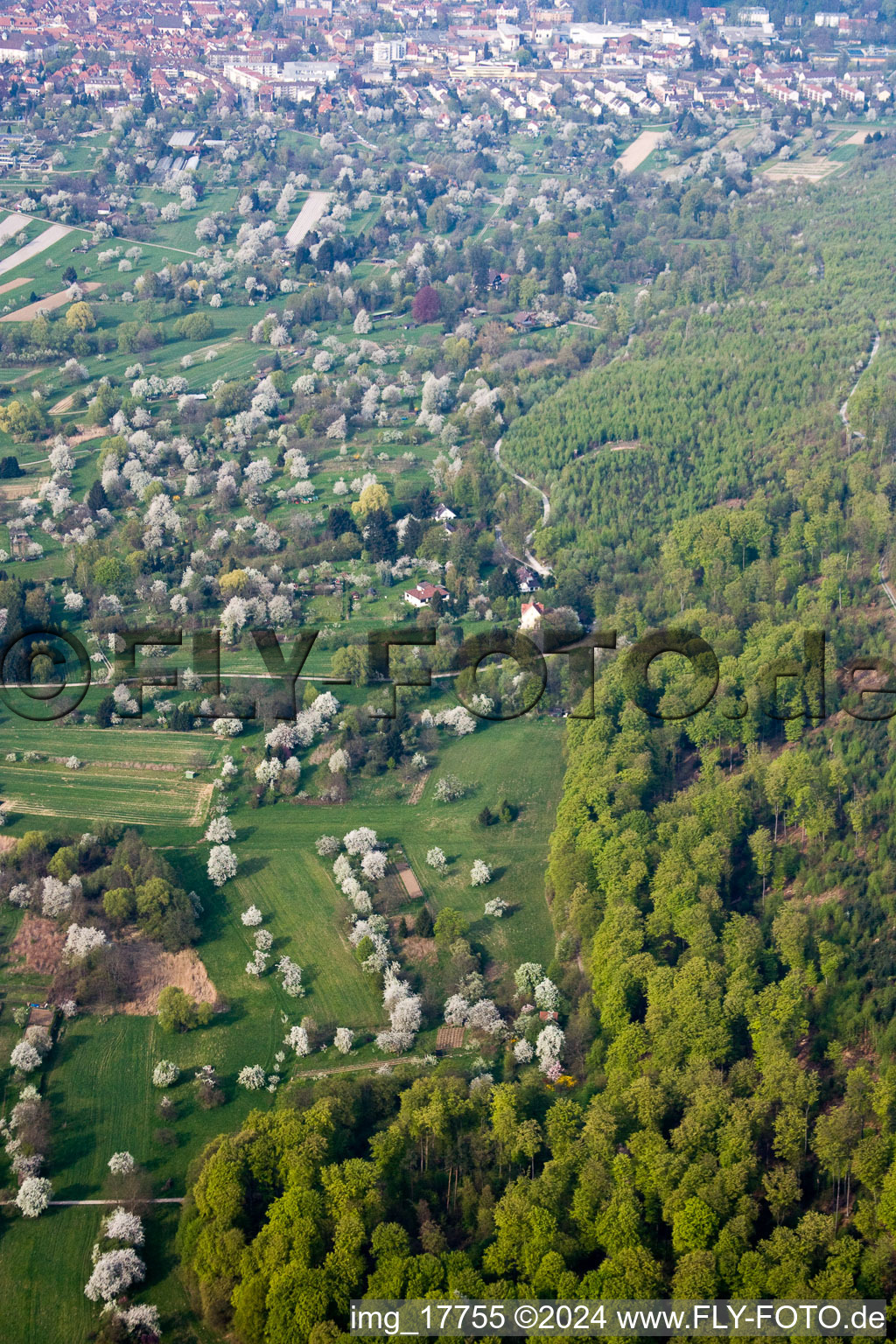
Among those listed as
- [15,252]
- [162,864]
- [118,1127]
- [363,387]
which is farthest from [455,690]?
[15,252]

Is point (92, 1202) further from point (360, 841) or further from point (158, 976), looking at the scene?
point (360, 841)

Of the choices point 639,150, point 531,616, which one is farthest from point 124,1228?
point 639,150

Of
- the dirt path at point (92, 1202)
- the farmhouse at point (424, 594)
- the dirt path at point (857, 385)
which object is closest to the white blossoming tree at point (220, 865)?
the dirt path at point (92, 1202)

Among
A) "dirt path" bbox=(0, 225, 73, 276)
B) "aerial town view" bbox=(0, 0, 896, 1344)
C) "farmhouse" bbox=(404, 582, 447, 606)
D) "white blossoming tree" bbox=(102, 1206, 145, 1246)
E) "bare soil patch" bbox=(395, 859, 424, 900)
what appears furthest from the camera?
"dirt path" bbox=(0, 225, 73, 276)

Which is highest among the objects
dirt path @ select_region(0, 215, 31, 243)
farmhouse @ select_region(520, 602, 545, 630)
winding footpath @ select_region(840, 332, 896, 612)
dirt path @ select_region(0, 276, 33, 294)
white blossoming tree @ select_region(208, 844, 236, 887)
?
dirt path @ select_region(0, 215, 31, 243)

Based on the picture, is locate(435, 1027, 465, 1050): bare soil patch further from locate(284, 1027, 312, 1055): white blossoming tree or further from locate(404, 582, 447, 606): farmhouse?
locate(404, 582, 447, 606): farmhouse

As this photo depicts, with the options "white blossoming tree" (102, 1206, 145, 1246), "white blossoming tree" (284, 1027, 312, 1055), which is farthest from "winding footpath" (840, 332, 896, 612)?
"white blossoming tree" (102, 1206, 145, 1246)

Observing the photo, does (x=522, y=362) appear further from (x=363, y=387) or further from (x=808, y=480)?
(x=808, y=480)
